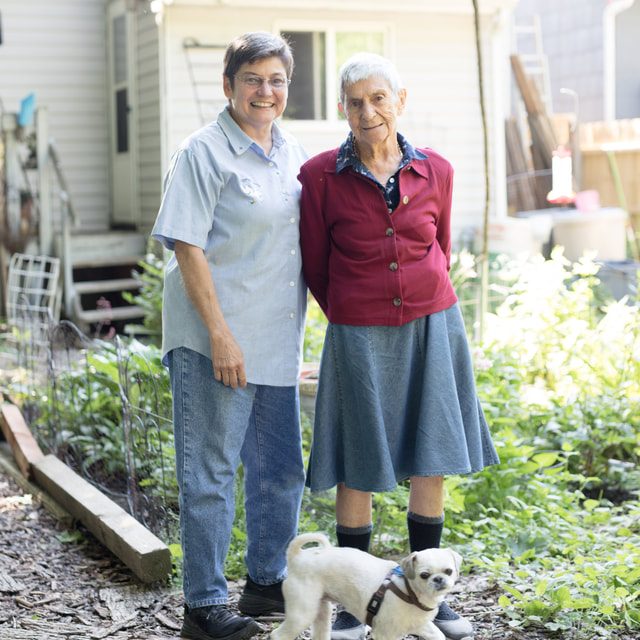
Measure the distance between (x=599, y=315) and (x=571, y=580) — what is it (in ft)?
18.9

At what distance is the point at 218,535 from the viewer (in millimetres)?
3205

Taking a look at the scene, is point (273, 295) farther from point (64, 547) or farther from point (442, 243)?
point (64, 547)

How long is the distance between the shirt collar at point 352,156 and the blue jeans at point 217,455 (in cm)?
75

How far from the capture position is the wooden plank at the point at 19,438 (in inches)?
211

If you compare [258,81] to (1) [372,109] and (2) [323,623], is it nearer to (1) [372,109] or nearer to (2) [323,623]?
(1) [372,109]

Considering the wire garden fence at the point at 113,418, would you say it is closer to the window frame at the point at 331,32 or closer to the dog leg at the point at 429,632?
the dog leg at the point at 429,632

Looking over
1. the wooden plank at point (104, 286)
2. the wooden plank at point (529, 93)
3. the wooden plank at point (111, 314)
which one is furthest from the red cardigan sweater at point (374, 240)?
the wooden plank at point (529, 93)

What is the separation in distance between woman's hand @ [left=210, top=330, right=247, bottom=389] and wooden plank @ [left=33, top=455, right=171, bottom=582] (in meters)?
1.03

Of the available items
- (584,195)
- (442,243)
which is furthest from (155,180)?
(442,243)

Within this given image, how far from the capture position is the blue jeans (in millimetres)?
3139

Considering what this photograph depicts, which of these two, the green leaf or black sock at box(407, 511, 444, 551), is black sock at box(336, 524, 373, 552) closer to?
black sock at box(407, 511, 444, 551)

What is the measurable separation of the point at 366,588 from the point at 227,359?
2.60 feet

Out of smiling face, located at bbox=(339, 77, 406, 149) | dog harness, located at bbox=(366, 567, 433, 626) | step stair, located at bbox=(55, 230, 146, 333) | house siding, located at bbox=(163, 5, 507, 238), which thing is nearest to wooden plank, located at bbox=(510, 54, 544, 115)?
house siding, located at bbox=(163, 5, 507, 238)

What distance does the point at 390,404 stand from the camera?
10.4 feet
